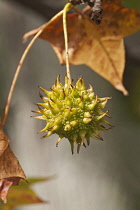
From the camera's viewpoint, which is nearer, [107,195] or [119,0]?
[119,0]

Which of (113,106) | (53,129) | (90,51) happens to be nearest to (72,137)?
(53,129)

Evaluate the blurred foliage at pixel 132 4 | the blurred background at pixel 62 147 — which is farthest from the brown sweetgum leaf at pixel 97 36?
the blurred background at pixel 62 147

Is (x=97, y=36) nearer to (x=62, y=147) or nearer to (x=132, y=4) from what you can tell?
(x=132, y=4)

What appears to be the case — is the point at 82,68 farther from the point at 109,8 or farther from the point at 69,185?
the point at 109,8

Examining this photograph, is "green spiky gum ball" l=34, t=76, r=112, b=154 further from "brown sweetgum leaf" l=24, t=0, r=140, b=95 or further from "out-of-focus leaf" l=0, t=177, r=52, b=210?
"out-of-focus leaf" l=0, t=177, r=52, b=210

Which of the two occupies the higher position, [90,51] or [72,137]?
[90,51]

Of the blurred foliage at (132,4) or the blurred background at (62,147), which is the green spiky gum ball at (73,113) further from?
the blurred background at (62,147)

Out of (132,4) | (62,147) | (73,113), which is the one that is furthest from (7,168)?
(62,147)
